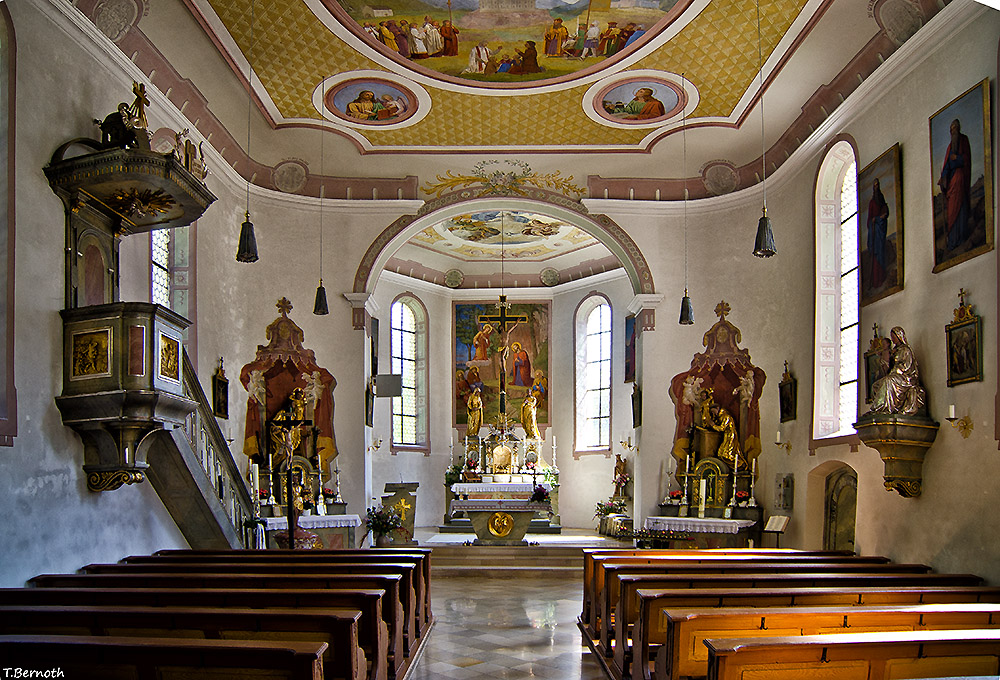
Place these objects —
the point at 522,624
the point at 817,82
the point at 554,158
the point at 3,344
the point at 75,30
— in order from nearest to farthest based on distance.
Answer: the point at 3,344, the point at 75,30, the point at 522,624, the point at 817,82, the point at 554,158

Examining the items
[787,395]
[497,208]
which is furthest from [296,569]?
[497,208]

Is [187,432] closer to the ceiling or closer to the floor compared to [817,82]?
closer to the floor

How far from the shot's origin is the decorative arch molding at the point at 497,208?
16.4 m

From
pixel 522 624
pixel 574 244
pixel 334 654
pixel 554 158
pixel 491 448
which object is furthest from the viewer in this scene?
pixel 574 244

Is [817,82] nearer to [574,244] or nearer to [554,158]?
[554,158]

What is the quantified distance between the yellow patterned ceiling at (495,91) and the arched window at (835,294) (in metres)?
1.99

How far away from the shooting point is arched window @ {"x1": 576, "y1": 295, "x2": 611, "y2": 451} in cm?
2288

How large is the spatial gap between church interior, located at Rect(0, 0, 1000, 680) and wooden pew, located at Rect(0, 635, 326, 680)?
77.8 inches

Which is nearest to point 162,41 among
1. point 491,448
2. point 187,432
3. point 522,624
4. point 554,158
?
point 187,432

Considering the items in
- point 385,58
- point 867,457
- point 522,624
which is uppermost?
point 385,58

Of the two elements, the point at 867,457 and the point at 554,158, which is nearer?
the point at 867,457

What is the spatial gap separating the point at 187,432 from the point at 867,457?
881cm

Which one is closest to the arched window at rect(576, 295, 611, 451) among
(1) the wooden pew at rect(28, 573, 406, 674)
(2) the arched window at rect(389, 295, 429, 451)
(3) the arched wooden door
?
(2) the arched window at rect(389, 295, 429, 451)

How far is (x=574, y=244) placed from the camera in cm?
2291
